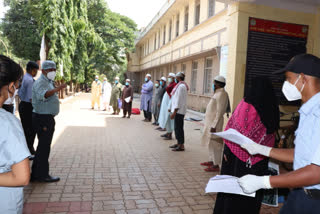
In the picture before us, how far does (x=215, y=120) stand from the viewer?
185 inches

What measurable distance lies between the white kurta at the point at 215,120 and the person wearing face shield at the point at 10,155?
368 cm

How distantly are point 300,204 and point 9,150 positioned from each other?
70.1 inches

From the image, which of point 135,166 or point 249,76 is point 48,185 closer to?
point 135,166

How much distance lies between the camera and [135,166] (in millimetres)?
5129

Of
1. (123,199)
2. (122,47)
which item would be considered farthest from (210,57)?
(122,47)

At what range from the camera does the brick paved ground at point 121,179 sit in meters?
3.44

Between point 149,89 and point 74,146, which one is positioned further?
point 149,89

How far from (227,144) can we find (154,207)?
135 cm

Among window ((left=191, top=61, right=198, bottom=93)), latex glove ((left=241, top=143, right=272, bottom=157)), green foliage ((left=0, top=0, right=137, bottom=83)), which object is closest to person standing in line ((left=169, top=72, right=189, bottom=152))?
latex glove ((left=241, top=143, right=272, bottom=157))

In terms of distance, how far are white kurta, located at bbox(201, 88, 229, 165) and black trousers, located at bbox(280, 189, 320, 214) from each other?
290 centimetres

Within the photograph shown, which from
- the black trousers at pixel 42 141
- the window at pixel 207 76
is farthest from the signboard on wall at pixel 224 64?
the window at pixel 207 76

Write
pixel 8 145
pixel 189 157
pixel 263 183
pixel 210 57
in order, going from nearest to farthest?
pixel 8 145 → pixel 263 183 → pixel 189 157 → pixel 210 57

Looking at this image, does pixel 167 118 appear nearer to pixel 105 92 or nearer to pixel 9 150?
pixel 9 150

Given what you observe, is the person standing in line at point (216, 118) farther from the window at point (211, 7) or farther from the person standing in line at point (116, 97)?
the window at point (211, 7)
